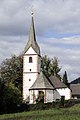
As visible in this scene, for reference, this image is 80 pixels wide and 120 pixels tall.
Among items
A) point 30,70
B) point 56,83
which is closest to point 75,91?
point 56,83

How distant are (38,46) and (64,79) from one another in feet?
42.6

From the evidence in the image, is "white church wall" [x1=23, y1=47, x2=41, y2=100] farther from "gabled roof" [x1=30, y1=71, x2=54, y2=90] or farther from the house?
the house

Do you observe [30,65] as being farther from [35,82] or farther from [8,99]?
[8,99]

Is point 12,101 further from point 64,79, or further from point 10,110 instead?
point 64,79

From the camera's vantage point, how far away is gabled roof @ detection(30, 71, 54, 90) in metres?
79.8

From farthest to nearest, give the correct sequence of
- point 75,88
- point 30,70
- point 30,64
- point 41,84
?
point 75,88
point 30,64
point 30,70
point 41,84

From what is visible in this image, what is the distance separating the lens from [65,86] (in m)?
A: 87.6

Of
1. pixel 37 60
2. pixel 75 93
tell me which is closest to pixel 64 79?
pixel 75 93

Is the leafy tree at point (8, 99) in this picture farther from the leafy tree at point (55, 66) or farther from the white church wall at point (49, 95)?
the leafy tree at point (55, 66)

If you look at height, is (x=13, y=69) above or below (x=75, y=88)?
above

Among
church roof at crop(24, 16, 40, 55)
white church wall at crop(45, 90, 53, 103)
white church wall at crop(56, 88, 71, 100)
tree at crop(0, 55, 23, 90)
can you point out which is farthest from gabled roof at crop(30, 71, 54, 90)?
tree at crop(0, 55, 23, 90)

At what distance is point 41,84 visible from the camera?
80062mm

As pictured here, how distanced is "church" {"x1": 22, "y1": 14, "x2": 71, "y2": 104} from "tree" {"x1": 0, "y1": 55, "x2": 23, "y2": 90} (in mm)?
9380

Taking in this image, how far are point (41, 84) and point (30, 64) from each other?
803 cm
